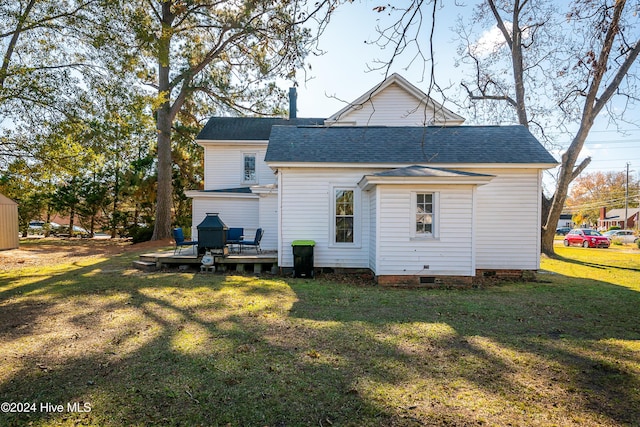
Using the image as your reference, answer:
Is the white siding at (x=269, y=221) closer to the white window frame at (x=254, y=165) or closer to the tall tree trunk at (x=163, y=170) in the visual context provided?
the white window frame at (x=254, y=165)

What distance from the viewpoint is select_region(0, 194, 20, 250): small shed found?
1752cm

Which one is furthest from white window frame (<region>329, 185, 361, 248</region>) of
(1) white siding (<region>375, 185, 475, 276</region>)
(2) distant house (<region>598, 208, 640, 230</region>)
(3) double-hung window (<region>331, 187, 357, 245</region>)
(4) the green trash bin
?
(2) distant house (<region>598, 208, 640, 230</region>)

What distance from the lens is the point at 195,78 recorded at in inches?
853

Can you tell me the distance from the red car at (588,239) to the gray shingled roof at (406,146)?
872 inches

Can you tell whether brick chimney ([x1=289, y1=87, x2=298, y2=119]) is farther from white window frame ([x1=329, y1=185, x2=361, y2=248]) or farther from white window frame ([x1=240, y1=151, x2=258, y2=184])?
white window frame ([x1=329, y1=185, x2=361, y2=248])

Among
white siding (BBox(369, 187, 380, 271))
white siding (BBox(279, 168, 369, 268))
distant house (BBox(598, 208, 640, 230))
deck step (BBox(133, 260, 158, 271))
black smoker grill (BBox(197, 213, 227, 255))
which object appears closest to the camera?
white siding (BBox(369, 187, 380, 271))

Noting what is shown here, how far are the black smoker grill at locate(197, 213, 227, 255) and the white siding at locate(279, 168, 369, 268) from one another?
1.96 metres

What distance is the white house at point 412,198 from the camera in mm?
9133

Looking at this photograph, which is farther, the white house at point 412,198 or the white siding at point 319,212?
the white siding at point 319,212

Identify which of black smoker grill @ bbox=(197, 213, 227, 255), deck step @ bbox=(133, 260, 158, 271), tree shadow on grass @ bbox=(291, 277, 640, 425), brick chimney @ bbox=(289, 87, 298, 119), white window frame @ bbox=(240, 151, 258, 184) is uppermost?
brick chimney @ bbox=(289, 87, 298, 119)

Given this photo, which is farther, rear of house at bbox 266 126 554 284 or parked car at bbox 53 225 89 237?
parked car at bbox 53 225 89 237

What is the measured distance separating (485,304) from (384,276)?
266 centimetres

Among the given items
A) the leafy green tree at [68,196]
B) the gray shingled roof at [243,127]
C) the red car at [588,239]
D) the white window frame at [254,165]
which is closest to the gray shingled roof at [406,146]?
the white window frame at [254,165]

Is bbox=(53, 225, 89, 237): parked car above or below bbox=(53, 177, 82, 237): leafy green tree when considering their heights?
below
